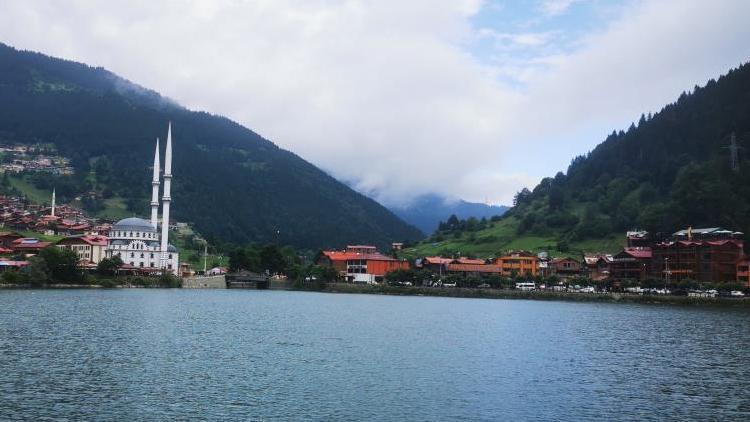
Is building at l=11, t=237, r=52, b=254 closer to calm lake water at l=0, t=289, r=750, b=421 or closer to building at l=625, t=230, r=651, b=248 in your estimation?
calm lake water at l=0, t=289, r=750, b=421

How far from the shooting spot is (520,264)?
174375 mm

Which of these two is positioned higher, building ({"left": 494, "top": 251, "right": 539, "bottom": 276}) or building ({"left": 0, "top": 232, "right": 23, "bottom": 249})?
building ({"left": 0, "top": 232, "right": 23, "bottom": 249})

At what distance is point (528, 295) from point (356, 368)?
346 ft

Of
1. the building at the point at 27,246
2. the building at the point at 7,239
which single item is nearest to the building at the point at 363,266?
the building at the point at 27,246

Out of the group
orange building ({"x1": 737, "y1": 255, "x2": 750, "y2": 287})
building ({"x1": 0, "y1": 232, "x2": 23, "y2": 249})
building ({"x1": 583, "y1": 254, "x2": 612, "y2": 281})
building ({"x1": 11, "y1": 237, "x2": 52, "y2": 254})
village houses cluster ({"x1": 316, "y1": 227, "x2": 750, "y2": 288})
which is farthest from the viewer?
building ({"x1": 583, "y1": 254, "x2": 612, "y2": 281})

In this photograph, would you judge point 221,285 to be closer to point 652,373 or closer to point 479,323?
point 479,323

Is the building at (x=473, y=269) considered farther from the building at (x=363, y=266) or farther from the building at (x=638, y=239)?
the building at (x=638, y=239)

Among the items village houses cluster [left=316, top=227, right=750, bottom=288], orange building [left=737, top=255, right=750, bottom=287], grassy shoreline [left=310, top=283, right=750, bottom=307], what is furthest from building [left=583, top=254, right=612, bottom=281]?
orange building [left=737, top=255, right=750, bottom=287]

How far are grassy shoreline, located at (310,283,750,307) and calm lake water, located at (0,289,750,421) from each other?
44.7 metres

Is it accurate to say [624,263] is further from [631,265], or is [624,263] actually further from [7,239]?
[7,239]

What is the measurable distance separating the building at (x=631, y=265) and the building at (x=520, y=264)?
23967 mm

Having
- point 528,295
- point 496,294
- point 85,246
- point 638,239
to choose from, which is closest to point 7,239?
point 85,246

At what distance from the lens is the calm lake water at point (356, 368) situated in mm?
33375

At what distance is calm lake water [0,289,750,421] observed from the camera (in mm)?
33375
